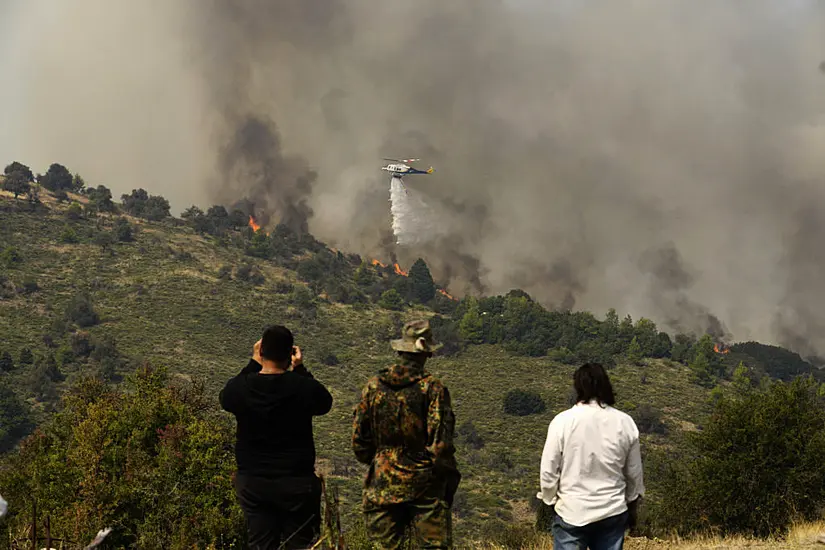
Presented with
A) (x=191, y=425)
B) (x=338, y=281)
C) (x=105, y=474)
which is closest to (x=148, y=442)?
(x=191, y=425)

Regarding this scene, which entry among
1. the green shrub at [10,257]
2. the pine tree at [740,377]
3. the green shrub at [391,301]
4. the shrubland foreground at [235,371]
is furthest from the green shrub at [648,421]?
the green shrub at [10,257]

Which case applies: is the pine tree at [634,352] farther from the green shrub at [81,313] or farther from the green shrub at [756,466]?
the green shrub at [756,466]

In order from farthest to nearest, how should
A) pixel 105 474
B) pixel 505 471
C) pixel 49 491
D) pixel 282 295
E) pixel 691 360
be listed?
pixel 691 360
pixel 282 295
pixel 505 471
pixel 49 491
pixel 105 474

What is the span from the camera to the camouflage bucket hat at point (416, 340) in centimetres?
725

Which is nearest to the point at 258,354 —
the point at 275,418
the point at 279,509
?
the point at 275,418

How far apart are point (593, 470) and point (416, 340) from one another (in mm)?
1796

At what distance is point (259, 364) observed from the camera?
7.34 metres

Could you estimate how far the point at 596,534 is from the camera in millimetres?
6883

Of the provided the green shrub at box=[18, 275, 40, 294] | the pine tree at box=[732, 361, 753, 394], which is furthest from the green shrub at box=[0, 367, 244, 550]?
the pine tree at box=[732, 361, 753, 394]

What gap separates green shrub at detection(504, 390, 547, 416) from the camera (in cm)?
11806

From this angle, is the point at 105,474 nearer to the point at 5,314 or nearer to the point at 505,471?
the point at 505,471

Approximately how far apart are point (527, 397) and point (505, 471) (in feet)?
105

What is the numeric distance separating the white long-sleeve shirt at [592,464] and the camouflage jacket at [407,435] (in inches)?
33.7

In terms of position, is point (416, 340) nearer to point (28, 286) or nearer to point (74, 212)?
point (28, 286)
